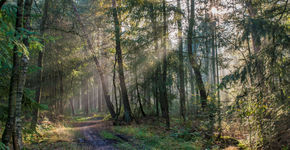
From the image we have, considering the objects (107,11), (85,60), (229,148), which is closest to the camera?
(229,148)

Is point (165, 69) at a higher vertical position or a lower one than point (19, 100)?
higher

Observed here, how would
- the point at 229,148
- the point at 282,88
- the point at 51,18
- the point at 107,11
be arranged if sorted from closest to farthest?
the point at 282,88, the point at 229,148, the point at 51,18, the point at 107,11

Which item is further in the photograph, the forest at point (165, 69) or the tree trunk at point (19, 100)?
the forest at point (165, 69)

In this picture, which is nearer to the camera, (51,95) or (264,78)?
(264,78)

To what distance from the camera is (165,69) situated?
10.6m

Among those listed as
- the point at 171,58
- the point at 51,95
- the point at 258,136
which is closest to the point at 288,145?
the point at 258,136

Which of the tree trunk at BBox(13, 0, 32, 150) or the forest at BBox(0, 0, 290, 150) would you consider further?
the forest at BBox(0, 0, 290, 150)

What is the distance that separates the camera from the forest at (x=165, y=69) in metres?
4.91

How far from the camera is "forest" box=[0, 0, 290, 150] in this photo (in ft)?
16.1

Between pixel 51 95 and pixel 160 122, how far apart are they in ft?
34.8

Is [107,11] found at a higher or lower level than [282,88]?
higher

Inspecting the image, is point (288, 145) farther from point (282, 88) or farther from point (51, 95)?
point (51, 95)

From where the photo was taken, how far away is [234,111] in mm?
5426

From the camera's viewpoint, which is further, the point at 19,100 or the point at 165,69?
the point at 165,69
